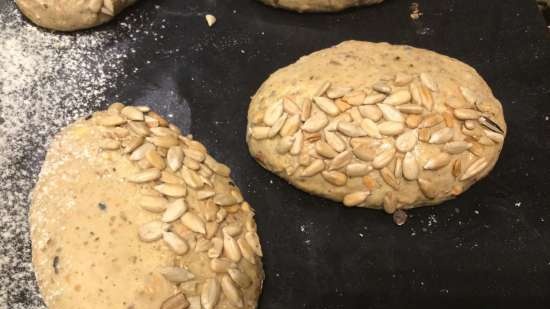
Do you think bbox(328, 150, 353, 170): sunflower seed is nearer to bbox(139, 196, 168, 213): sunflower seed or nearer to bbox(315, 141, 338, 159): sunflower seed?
bbox(315, 141, 338, 159): sunflower seed

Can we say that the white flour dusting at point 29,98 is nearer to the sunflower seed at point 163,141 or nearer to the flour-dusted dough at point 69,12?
the flour-dusted dough at point 69,12

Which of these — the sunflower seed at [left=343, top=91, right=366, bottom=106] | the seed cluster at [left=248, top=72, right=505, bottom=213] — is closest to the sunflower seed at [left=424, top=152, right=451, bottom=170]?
the seed cluster at [left=248, top=72, right=505, bottom=213]

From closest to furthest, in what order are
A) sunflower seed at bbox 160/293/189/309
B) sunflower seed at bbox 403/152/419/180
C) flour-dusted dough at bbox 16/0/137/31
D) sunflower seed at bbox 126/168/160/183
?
sunflower seed at bbox 160/293/189/309
sunflower seed at bbox 126/168/160/183
sunflower seed at bbox 403/152/419/180
flour-dusted dough at bbox 16/0/137/31

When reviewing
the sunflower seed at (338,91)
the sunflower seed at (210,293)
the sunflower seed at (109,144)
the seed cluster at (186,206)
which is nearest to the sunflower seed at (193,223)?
the seed cluster at (186,206)

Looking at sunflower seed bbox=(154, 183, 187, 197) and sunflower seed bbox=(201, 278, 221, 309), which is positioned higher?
sunflower seed bbox=(154, 183, 187, 197)

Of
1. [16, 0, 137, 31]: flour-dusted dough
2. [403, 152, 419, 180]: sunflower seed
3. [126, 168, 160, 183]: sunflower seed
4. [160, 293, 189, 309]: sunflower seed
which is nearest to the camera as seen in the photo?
[160, 293, 189, 309]: sunflower seed

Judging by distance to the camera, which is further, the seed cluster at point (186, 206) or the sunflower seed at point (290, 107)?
the sunflower seed at point (290, 107)

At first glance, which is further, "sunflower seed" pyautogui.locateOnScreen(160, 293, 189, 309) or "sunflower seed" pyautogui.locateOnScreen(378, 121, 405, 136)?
"sunflower seed" pyautogui.locateOnScreen(378, 121, 405, 136)
